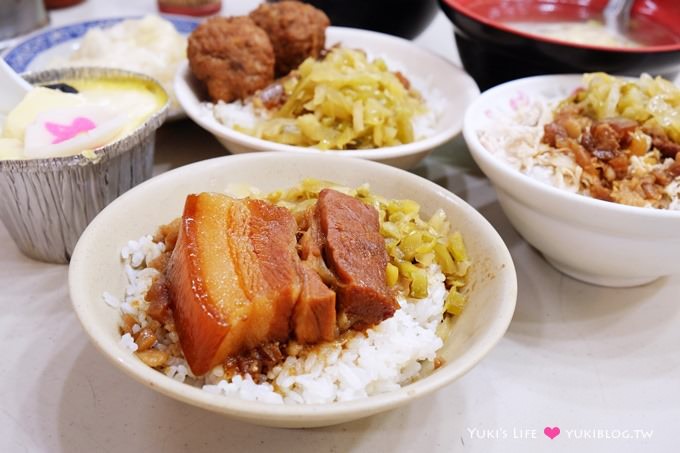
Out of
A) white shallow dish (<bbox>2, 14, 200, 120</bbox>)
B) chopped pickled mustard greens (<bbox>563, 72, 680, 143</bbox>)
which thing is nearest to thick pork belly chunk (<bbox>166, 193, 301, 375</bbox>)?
chopped pickled mustard greens (<bbox>563, 72, 680, 143</bbox>)

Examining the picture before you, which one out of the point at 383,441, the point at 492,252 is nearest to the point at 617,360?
the point at 492,252

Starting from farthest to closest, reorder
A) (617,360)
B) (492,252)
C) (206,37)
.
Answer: (206,37) < (617,360) < (492,252)

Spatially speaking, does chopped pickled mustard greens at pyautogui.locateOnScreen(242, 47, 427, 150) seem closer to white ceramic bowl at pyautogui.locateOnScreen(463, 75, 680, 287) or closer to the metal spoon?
white ceramic bowl at pyautogui.locateOnScreen(463, 75, 680, 287)

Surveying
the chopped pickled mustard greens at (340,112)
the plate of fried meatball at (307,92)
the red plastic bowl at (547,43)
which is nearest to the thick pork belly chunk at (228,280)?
the plate of fried meatball at (307,92)

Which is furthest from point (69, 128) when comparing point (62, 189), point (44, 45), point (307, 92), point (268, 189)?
point (44, 45)

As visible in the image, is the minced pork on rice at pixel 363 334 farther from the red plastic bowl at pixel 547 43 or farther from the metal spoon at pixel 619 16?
the metal spoon at pixel 619 16

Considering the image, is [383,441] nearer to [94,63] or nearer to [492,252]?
[492,252]
